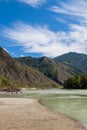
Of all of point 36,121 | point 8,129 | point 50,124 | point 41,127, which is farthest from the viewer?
point 36,121

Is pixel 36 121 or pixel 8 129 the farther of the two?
pixel 36 121

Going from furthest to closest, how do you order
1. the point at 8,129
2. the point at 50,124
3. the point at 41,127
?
1. the point at 50,124
2. the point at 41,127
3. the point at 8,129

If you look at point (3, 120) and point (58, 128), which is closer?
point (58, 128)

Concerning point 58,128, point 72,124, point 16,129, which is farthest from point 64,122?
point 16,129

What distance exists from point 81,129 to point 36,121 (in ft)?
20.9

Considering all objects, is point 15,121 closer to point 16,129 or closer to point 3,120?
point 3,120

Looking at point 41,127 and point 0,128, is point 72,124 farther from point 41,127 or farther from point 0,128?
point 0,128

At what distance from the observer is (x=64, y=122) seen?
34.2 meters

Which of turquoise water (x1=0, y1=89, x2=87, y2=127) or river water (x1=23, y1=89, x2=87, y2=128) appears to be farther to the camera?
turquoise water (x1=0, y1=89, x2=87, y2=127)

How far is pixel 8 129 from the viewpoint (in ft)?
90.9

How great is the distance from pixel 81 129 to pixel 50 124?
384 centimetres

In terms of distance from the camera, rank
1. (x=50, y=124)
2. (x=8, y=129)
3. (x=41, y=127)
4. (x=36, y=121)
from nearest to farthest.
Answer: (x=8, y=129) < (x=41, y=127) < (x=50, y=124) < (x=36, y=121)

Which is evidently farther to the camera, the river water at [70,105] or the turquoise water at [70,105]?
the turquoise water at [70,105]

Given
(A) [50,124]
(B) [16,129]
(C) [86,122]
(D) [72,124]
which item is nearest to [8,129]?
(B) [16,129]
